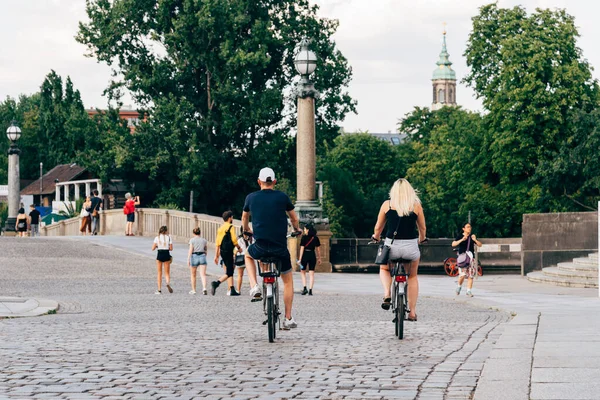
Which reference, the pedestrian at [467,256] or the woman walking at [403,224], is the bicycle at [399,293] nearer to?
the woman walking at [403,224]

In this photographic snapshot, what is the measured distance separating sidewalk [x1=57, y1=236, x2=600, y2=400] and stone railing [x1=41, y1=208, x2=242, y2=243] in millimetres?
9384

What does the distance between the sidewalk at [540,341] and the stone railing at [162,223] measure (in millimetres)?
9384

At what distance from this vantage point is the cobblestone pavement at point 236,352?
8.25 metres

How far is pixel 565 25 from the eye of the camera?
53.4 m

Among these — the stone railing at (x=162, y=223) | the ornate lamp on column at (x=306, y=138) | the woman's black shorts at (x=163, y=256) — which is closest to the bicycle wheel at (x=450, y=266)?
the stone railing at (x=162, y=223)

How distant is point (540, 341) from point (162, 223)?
27.7 meters

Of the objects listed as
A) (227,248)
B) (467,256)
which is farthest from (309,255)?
Answer: (467,256)

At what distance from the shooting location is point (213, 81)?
47.8 metres

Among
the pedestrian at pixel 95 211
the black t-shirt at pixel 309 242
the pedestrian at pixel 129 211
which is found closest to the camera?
the black t-shirt at pixel 309 242

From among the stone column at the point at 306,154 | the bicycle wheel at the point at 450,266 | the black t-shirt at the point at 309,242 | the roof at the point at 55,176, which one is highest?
the roof at the point at 55,176

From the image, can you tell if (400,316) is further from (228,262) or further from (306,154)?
(306,154)

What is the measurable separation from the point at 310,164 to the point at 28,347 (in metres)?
17.9

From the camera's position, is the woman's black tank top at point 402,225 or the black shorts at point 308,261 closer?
the woman's black tank top at point 402,225

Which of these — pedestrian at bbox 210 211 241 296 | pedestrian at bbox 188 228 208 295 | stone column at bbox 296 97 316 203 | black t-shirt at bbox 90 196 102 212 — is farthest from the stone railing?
pedestrian at bbox 210 211 241 296
